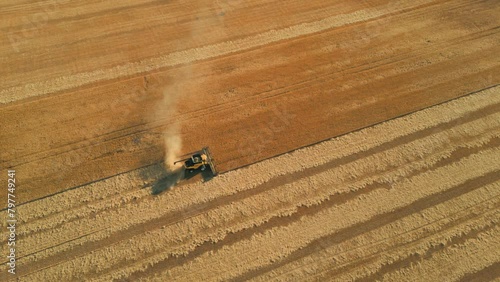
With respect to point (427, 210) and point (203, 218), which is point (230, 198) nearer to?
point (203, 218)

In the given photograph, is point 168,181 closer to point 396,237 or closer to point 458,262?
point 396,237

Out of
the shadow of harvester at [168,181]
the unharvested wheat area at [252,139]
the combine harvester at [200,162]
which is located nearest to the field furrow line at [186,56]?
the unharvested wheat area at [252,139]

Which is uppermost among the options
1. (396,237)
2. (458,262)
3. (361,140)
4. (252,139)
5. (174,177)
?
(252,139)

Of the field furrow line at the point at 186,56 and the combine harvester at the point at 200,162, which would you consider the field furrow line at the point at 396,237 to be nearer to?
the combine harvester at the point at 200,162

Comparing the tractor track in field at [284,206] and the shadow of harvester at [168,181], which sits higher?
the shadow of harvester at [168,181]

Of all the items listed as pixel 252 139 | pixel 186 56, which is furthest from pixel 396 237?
pixel 186 56

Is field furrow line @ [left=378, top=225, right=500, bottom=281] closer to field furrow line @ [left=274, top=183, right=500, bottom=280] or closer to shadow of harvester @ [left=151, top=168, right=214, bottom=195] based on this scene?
field furrow line @ [left=274, top=183, right=500, bottom=280]
